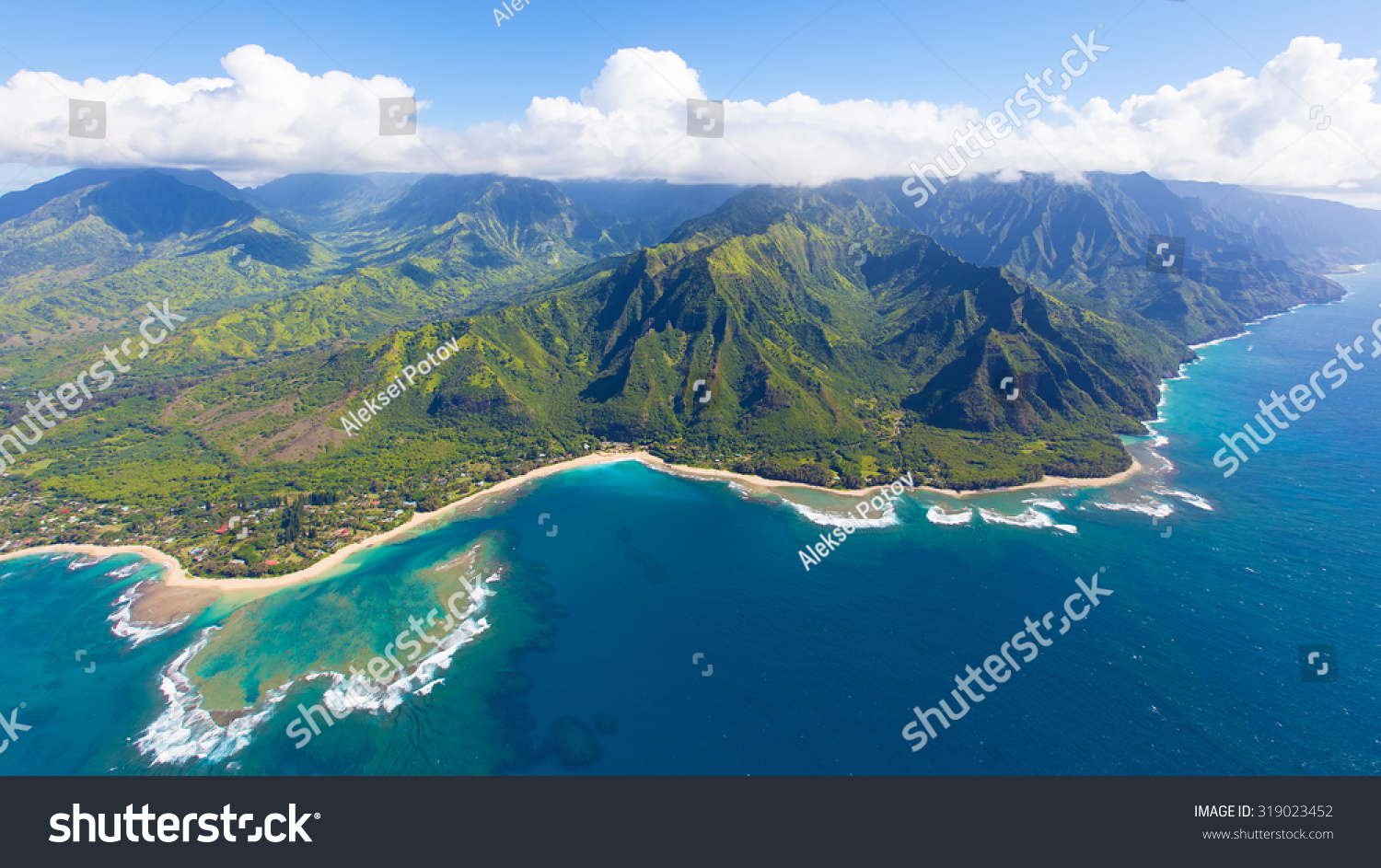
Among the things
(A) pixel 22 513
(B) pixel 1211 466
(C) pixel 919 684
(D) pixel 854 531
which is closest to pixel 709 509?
(D) pixel 854 531

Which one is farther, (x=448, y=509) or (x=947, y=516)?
(x=448, y=509)

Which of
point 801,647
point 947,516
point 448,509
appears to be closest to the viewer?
point 801,647

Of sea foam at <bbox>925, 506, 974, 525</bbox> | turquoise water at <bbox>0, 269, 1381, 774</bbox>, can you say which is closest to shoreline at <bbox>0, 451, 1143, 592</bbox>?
turquoise water at <bbox>0, 269, 1381, 774</bbox>

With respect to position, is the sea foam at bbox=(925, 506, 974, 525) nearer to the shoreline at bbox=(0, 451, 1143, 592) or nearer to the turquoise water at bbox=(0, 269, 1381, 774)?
the turquoise water at bbox=(0, 269, 1381, 774)

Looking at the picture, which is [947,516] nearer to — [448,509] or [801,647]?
[801,647]

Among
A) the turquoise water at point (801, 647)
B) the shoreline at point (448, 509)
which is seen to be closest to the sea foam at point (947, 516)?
the turquoise water at point (801, 647)

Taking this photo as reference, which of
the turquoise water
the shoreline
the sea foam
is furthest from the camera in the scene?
the sea foam

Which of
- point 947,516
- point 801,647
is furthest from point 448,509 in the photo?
point 947,516
